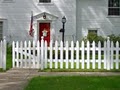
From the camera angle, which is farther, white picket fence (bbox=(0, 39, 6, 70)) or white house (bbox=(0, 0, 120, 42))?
white house (bbox=(0, 0, 120, 42))

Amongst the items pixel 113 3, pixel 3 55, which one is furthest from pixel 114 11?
pixel 3 55

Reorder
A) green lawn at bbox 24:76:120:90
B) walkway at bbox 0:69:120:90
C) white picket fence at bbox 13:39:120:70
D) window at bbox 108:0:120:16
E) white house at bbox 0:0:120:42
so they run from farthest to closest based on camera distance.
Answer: window at bbox 108:0:120:16, white house at bbox 0:0:120:42, white picket fence at bbox 13:39:120:70, walkway at bbox 0:69:120:90, green lawn at bbox 24:76:120:90

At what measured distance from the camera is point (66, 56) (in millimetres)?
15633

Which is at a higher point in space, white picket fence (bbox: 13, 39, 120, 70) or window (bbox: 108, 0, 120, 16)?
window (bbox: 108, 0, 120, 16)

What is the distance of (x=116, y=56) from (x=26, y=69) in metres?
3.78

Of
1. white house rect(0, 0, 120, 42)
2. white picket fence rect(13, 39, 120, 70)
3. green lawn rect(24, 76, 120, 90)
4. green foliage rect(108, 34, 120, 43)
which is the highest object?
white house rect(0, 0, 120, 42)

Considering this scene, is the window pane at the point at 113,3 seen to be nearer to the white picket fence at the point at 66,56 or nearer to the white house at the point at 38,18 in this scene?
the white house at the point at 38,18

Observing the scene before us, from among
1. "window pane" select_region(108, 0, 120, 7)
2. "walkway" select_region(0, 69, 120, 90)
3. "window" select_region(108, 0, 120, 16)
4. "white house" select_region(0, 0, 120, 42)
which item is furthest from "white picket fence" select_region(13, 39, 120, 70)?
"window pane" select_region(108, 0, 120, 7)

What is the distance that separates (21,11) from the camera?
31672 mm

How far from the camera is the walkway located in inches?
447

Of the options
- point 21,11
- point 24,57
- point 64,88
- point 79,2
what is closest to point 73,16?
point 79,2

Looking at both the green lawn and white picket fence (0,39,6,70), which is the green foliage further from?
the green lawn

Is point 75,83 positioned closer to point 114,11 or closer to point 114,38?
point 114,38

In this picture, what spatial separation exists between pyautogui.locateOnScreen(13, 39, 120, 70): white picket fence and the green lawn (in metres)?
2.53
